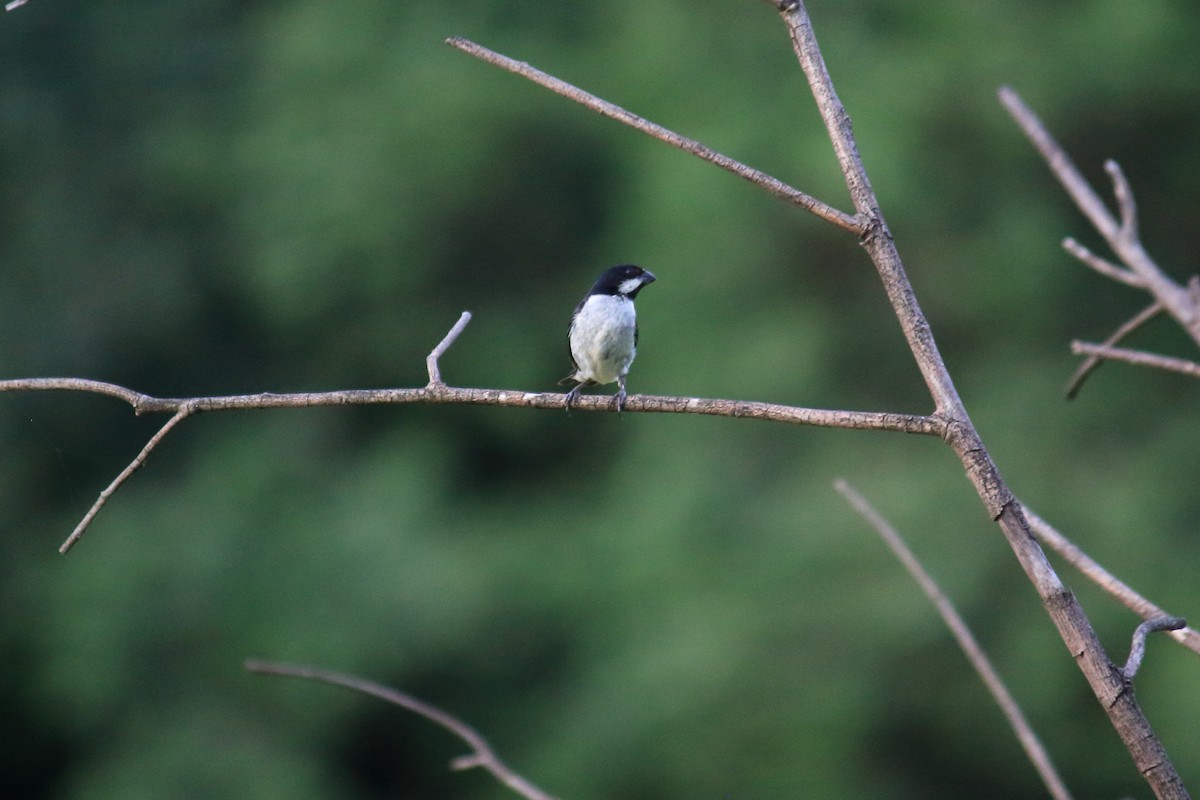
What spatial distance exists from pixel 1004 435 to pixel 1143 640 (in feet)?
18.8

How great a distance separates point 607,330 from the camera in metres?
4.37

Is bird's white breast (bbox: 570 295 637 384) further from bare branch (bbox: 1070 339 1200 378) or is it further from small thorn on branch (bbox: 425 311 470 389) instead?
bare branch (bbox: 1070 339 1200 378)

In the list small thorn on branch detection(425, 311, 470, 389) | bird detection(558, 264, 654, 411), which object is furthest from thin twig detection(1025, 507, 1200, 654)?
bird detection(558, 264, 654, 411)

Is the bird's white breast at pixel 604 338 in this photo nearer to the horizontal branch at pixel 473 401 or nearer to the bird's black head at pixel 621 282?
the bird's black head at pixel 621 282

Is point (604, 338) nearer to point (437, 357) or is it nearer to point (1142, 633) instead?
point (437, 357)

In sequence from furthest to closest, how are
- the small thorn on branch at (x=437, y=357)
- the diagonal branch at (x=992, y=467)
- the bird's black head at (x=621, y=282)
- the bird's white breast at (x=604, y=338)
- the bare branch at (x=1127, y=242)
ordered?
1. the bird's black head at (x=621, y=282)
2. the bird's white breast at (x=604, y=338)
3. the small thorn on branch at (x=437, y=357)
4. the diagonal branch at (x=992, y=467)
5. the bare branch at (x=1127, y=242)

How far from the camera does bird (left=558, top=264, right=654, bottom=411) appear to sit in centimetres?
437

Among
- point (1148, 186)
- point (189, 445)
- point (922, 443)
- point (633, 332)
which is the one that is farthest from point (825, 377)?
point (189, 445)

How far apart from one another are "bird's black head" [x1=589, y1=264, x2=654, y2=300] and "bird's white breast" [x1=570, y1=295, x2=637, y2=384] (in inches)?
2.1

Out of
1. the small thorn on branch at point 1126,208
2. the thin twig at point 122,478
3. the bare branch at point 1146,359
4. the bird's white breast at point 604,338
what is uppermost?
the bird's white breast at point 604,338

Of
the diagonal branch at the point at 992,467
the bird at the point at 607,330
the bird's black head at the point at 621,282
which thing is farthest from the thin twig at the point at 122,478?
the bird's black head at the point at 621,282

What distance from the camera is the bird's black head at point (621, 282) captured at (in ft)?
15.2

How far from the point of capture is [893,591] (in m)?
6.21


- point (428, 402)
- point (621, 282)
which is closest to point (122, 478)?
point (428, 402)
